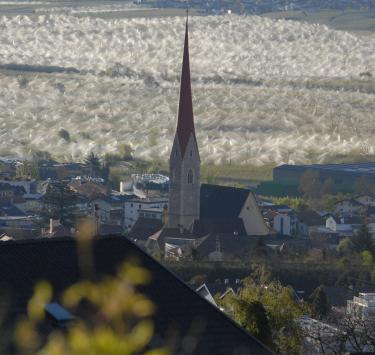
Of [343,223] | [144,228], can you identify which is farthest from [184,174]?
[343,223]

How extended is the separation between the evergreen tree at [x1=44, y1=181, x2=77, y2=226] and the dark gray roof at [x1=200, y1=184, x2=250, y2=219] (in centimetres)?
326

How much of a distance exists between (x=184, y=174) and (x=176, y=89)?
1150 inches

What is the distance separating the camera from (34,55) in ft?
274

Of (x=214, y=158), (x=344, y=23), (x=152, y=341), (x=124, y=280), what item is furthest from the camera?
(x=344, y=23)

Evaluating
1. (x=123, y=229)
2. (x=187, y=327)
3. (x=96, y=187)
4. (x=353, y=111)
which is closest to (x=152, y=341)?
(x=187, y=327)

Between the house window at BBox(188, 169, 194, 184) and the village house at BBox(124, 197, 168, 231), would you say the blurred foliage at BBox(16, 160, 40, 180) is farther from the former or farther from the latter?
the house window at BBox(188, 169, 194, 184)

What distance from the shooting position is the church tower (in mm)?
44656

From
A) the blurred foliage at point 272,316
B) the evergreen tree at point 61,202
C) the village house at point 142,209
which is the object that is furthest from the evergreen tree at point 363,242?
the blurred foliage at point 272,316

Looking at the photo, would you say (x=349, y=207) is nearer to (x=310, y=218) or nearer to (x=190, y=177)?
(x=310, y=218)

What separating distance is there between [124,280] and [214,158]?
52.7 metres

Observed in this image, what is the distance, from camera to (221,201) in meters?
44.9

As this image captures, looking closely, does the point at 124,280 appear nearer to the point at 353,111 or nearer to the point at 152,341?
the point at 152,341

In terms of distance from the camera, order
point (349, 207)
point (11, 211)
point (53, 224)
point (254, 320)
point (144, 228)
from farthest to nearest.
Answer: point (349, 207), point (11, 211), point (144, 228), point (53, 224), point (254, 320)

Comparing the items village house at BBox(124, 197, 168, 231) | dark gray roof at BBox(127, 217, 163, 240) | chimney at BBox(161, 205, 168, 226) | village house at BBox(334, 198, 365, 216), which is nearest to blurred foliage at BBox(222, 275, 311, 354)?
dark gray roof at BBox(127, 217, 163, 240)
